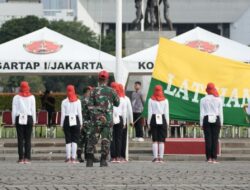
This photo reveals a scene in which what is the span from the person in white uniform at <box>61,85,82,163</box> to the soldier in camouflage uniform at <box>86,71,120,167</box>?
352 centimetres

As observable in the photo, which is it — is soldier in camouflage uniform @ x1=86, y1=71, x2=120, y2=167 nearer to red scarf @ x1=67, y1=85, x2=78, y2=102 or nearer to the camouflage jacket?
the camouflage jacket

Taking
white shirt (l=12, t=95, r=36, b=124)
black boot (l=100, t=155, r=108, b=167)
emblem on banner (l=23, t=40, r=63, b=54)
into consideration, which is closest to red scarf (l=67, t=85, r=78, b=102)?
white shirt (l=12, t=95, r=36, b=124)

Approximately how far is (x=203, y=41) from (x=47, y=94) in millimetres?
7117

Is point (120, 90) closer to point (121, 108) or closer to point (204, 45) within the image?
point (121, 108)

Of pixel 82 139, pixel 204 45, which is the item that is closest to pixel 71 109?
pixel 82 139

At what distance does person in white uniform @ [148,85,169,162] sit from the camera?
2005 cm

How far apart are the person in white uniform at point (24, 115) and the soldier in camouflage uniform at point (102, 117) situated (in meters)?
2.93

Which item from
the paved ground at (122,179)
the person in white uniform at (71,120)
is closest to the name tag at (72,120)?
the person in white uniform at (71,120)

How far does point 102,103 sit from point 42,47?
1122 centimetres

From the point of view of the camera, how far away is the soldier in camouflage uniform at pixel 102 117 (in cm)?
1641

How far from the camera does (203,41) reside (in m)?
27.5

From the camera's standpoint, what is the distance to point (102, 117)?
53.8 feet

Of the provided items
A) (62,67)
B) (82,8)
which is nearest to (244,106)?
(62,67)

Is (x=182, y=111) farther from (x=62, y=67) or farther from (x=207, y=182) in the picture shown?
(x=207, y=182)
